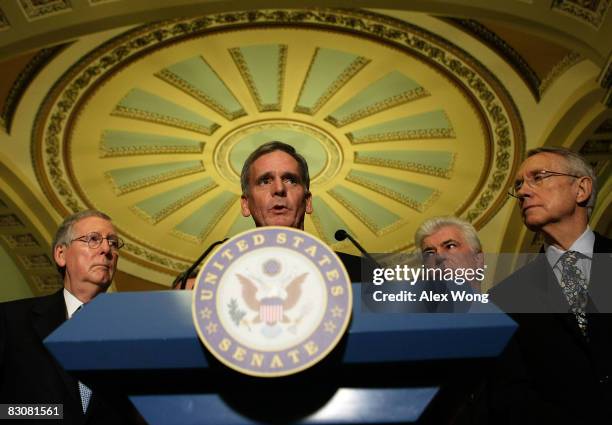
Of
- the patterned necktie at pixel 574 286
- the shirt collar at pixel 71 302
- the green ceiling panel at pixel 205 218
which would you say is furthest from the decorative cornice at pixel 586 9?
the green ceiling panel at pixel 205 218

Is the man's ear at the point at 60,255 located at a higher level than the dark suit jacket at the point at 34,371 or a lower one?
higher

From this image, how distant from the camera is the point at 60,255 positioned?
227 centimetres

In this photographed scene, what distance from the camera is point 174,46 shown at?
618 cm

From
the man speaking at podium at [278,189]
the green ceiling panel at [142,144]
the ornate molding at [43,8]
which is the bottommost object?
the man speaking at podium at [278,189]

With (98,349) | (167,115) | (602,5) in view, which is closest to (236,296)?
(98,349)

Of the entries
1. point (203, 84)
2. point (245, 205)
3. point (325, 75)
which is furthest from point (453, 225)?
point (203, 84)

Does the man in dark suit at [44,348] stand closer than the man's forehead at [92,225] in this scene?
Yes

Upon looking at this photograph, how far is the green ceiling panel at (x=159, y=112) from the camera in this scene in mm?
6910

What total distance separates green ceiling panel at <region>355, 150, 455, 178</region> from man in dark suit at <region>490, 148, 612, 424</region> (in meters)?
5.76

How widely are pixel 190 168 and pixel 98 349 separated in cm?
736

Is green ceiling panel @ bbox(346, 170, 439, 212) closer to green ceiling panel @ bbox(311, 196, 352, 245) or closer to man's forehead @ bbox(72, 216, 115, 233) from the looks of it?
green ceiling panel @ bbox(311, 196, 352, 245)

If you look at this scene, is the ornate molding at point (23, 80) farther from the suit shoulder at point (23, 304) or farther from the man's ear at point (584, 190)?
the man's ear at point (584, 190)

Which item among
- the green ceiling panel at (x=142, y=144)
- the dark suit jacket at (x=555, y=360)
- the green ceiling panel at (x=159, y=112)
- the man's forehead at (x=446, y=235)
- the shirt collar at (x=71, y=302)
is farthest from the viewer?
the green ceiling panel at (x=142, y=144)

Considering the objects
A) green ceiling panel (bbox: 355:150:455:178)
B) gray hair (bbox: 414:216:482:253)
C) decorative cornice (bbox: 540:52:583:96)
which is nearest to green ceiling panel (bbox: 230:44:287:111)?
green ceiling panel (bbox: 355:150:455:178)
